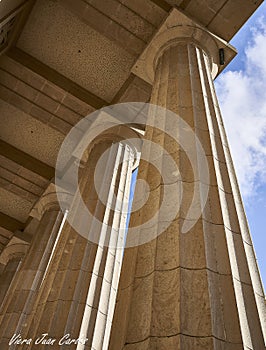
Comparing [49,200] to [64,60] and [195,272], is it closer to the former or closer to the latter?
[64,60]

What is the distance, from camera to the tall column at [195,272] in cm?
312

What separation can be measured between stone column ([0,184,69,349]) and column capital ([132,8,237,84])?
7041mm

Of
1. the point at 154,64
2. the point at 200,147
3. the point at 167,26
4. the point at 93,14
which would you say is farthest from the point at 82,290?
the point at 93,14

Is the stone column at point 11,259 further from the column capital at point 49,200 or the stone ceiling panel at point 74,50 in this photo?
the stone ceiling panel at point 74,50

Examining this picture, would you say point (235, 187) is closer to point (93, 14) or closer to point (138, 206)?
point (138, 206)

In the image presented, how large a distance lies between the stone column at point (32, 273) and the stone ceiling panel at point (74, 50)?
181 inches

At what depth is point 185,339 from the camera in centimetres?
299

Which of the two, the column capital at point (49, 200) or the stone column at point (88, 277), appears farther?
the column capital at point (49, 200)

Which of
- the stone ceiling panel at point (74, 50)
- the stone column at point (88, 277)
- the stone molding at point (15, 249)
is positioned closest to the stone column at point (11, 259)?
the stone molding at point (15, 249)

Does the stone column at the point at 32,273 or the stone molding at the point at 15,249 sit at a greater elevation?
the stone molding at the point at 15,249

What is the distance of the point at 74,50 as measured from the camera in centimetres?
1205

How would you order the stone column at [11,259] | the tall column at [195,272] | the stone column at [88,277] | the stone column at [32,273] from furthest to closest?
the stone column at [11,259] < the stone column at [32,273] < the stone column at [88,277] < the tall column at [195,272]

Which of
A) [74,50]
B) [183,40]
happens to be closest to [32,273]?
[74,50]

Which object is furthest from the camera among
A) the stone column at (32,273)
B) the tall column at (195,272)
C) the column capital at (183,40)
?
the stone column at (32,273)
